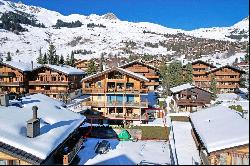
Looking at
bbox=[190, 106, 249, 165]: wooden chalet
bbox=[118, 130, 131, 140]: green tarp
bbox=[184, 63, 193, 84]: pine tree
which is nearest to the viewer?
bbox=[190, 106, 249, 165]: wooden chalet

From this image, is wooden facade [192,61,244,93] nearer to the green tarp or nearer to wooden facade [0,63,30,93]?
wooden facade [0,63,30,93]

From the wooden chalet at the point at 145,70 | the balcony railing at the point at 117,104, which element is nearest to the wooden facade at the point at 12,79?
the wooden chalet at the point at 145,70

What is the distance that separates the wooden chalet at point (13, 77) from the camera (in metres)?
69.2

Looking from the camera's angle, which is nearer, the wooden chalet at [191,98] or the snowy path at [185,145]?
the snowy path at [185,145]

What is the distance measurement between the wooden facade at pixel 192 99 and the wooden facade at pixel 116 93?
13.3 metres

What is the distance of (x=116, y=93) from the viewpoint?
51281 millimetres

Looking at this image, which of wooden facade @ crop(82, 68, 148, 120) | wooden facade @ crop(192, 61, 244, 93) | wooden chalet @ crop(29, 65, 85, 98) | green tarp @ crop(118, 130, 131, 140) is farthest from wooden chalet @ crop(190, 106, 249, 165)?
wooden facade @ crop(192, 61, 244, 93)

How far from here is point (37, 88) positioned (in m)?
71.8

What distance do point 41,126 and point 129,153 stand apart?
430 inches

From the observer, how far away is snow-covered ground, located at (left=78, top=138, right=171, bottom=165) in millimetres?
31125

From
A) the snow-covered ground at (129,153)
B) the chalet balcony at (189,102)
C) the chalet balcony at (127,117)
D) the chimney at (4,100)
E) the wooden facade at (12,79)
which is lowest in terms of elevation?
the snow-covered ground at (129,153)

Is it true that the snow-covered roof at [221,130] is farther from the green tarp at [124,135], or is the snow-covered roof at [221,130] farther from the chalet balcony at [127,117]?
the chalet balcony at [127,117]

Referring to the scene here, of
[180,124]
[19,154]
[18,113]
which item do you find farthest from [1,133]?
[180,124]

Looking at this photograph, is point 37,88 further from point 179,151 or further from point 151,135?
point 179,151
